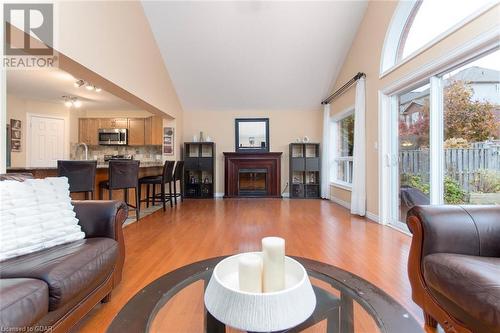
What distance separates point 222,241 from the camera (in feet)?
8.87

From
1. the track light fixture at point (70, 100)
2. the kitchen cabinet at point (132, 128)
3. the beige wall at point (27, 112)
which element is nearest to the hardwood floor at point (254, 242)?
the kitchen cabinet at point (132, 128)

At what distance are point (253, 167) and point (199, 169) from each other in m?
1.35

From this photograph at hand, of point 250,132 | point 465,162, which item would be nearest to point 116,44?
point 250,132

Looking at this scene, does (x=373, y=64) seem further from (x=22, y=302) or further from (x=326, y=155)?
(x=22, y=302)

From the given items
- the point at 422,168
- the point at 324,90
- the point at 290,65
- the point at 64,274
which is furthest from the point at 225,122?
the point at 64,274

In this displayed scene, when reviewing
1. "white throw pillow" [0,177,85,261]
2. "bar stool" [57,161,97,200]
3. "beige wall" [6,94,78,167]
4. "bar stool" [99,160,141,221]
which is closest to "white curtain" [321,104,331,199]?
"bar stool" [99,160,141,221]

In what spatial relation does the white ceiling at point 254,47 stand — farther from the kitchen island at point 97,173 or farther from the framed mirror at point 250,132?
the kitchen island at point 97,173

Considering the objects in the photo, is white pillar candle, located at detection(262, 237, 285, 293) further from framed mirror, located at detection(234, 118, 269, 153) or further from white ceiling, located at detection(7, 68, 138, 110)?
framed mirror, located at detection(234, 118, 269, 153)

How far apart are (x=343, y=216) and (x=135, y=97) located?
387 centimetres

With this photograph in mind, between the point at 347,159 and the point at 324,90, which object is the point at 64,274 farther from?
the point at 324,90

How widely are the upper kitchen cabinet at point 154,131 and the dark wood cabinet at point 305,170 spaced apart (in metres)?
3.35

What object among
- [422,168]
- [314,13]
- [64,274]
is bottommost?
[64,274]

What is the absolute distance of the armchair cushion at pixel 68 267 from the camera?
3.42 feet

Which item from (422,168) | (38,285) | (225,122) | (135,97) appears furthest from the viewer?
(225,122)
